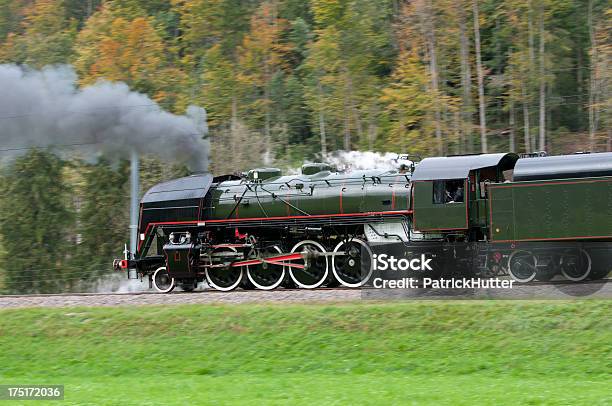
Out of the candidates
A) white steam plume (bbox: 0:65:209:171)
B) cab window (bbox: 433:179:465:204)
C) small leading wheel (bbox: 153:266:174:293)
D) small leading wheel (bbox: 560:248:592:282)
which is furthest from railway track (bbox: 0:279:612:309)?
white steam plume (bbox: 0:65:209:171)

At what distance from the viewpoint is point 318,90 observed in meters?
47.9

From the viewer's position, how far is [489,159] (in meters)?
17.0

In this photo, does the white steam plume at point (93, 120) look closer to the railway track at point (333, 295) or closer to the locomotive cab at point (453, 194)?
the railway track at point (333, 295)

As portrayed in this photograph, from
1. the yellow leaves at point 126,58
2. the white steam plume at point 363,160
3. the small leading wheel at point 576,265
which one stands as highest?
the yellow leaves at point 126,58

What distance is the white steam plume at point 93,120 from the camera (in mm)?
23188

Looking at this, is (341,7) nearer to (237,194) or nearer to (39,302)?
(237,194)

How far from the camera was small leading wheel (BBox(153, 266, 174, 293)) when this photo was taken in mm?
20297

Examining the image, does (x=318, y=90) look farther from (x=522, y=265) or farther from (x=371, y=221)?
(x=522, y=265)

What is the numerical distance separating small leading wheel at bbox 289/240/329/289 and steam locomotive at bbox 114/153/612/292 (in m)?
0.03

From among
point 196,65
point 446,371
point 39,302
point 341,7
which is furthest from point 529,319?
point 196,65

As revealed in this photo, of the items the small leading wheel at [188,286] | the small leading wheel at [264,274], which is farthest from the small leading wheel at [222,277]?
the small leading wheel at [188,286]

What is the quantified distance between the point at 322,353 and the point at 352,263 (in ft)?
17.5

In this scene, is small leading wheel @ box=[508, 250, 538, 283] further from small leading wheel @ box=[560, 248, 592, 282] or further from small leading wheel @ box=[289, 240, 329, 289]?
small leading wheel @ box=[289, 240, 329, 289]

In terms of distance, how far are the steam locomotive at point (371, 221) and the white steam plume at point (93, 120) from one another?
2881 mm
